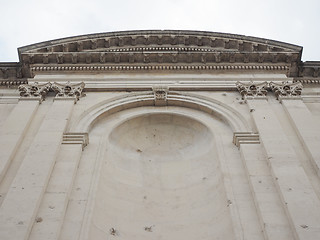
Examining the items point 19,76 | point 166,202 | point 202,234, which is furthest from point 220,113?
point 19,76

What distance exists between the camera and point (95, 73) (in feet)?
56.3

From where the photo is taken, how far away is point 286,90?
→ 1528 cm

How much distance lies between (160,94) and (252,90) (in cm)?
355

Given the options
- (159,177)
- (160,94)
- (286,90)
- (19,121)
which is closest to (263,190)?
(159,177)

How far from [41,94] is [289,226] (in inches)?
398

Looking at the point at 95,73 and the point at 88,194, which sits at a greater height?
the point at 95,73

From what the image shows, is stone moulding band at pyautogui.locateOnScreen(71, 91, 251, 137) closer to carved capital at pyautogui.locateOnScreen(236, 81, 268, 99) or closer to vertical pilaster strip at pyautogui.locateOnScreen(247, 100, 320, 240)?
vertical pilaster strip at pyautogui.locateOnScreen(247, 100, 320, 240)

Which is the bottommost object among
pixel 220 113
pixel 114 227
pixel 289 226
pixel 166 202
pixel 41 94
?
pixel 289 226

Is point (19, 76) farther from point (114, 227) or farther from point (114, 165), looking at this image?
point (114, 227)

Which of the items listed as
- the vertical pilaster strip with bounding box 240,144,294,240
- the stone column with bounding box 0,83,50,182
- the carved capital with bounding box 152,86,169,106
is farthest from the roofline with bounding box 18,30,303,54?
the vertical pilaster strip with bounding box 240,144,294,240

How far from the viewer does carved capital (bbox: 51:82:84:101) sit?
15023 mm

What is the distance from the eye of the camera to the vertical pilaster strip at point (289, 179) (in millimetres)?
9203

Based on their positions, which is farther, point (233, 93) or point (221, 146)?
point (233, 93)

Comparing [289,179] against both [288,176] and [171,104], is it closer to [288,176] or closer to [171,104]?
[288,176]
